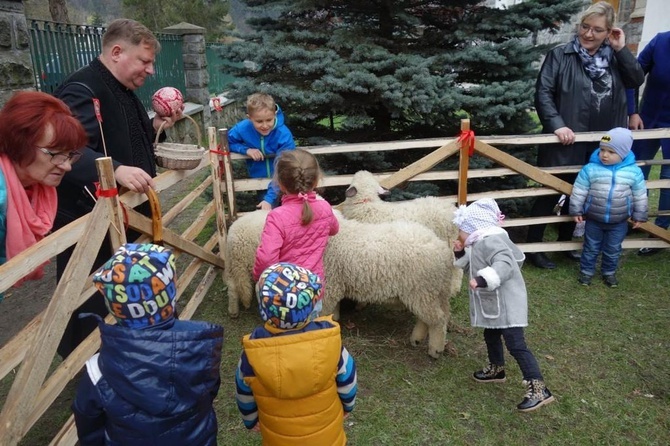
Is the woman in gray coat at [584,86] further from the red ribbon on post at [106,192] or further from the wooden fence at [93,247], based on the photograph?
the red ribbon on post at [106,192]

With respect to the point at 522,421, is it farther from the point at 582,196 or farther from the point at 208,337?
the point at 582,196

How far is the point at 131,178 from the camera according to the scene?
288cm

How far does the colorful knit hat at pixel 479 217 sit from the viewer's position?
3.07 meters

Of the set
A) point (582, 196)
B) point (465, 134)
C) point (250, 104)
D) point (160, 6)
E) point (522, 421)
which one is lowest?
point (522, 421)

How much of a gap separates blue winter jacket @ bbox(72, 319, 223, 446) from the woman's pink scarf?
2.38ft

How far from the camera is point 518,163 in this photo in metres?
5.00

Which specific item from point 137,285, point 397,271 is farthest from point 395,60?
point 137,285

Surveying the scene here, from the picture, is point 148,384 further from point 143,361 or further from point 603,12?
point 603,12

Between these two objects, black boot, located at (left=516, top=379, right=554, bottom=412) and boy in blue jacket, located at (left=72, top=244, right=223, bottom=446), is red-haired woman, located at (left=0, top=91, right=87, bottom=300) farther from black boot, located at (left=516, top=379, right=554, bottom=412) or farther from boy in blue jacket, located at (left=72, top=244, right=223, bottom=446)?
black boot, located at (left=516, top=379, right=554, bottom=412)

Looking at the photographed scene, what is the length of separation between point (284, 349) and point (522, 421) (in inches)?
78.5

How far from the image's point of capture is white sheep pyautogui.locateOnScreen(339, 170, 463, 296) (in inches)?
175

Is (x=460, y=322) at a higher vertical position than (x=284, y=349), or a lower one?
lower

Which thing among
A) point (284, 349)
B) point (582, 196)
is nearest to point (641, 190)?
point (582, 196)

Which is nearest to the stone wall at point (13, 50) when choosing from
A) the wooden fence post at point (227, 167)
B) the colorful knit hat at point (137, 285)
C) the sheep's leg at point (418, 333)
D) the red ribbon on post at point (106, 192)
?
the wooden fence post at point (227, 167)
